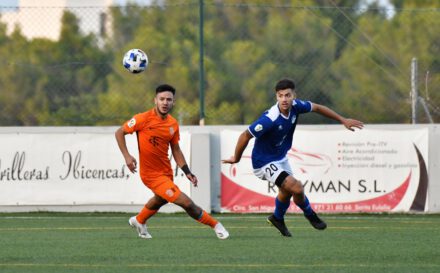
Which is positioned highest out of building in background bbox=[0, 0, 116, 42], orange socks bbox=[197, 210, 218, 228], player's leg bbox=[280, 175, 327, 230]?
building in background bbox=[0, 0, 116, 42]

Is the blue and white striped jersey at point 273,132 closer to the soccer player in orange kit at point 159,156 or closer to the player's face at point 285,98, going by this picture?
the player's face at point 285,98

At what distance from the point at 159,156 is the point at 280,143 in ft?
4.64

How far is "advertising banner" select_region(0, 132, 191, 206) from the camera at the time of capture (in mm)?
17219

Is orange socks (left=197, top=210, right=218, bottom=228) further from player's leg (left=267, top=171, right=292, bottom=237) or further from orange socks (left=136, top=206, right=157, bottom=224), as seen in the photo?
player's leg (left=267, top=171, right=292, bottom=237)

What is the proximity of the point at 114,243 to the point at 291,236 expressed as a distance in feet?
7.03

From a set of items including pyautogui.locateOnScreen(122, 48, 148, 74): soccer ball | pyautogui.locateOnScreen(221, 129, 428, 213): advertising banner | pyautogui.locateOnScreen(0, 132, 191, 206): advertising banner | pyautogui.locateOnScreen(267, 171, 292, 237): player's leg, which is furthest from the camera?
pyautogui.locateOnScreen(0, 132, 191, 206): advertising banner

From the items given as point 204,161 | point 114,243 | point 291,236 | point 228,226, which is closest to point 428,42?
point 204,161

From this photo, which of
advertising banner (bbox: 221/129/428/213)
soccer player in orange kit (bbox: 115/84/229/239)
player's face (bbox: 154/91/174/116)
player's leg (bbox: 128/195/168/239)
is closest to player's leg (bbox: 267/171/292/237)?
soccer player in orange kit (bbox: 115/84/229/239)

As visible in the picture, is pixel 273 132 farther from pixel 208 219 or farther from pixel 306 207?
pixel 208 219

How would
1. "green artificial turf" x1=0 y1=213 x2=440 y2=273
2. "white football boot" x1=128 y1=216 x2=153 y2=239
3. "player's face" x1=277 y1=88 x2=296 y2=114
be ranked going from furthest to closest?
"white football boot" x1=128 y1=216 x2=153 y2=239 → "player's face" x1=277 y1=88 x2=296 y2=114 → "green artificial turf" x1=0 y1=213 x2=440 y2=273

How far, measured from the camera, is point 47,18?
18.2 meters

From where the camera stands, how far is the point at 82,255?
33.6ft

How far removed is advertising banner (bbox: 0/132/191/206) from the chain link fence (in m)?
0.89

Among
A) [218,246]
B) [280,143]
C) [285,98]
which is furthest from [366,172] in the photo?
[218,246]
